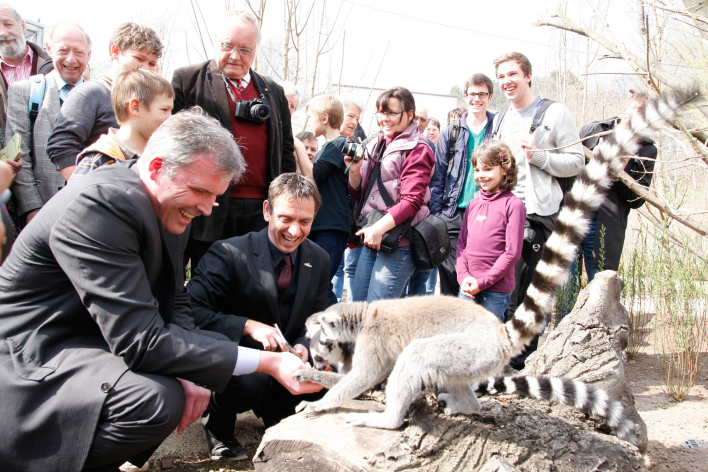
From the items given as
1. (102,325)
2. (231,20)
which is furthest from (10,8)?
(102,325)

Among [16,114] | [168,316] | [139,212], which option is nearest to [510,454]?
[168,316]

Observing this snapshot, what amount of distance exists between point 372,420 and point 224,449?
117cm

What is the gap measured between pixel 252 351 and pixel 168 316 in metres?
0.46

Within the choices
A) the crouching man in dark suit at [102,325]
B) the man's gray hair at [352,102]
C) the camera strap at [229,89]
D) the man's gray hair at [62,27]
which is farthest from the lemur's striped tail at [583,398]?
the man's gray hair at [62,27]

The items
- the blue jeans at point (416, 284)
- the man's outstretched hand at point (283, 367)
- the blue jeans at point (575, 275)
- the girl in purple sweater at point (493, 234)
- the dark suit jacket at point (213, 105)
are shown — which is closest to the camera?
the man's outstretched hand at point (283, 367)

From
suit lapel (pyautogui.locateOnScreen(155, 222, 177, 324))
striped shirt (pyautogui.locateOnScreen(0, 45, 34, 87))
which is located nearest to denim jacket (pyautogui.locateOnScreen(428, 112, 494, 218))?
suit lapel (pyautogui.locateOnScreen(155, 222, 177, 324))

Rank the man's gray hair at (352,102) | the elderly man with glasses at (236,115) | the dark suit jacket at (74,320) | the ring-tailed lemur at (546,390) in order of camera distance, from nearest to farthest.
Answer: the dark suit jacket at (74,320), the ring-tailed lemur at (546,390), the elderly man with glasses at (236,115), the man's gray hair at (352,102)

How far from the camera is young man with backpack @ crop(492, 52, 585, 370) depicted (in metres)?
4.20

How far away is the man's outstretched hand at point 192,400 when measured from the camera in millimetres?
2328

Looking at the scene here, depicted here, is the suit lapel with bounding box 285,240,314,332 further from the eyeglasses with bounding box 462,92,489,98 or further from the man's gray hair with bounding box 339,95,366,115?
the man's gray hair with bounding box 339,95,366,115

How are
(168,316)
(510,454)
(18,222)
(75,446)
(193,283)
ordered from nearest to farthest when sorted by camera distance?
(75,446)
(510,454)
(168,316)
(193,283)
(18,222)

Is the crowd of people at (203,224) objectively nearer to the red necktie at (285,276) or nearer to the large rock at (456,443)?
the red necktie at (285,276)

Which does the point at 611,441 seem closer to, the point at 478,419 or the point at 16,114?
the point at 478,419

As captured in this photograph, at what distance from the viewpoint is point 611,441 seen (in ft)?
8.32
